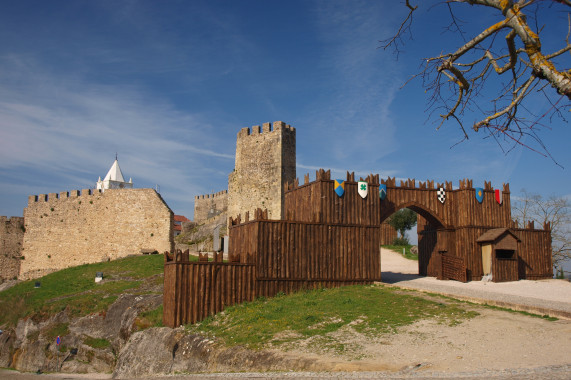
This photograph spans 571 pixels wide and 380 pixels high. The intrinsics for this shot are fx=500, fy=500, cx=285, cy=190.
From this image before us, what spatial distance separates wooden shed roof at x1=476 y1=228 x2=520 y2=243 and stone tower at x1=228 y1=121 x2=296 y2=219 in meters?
14.0

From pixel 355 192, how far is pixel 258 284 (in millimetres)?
5546

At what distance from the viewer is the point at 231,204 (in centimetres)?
3609

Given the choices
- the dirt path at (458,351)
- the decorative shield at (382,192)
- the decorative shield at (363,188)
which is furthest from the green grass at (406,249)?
the dirt path at (458,351)

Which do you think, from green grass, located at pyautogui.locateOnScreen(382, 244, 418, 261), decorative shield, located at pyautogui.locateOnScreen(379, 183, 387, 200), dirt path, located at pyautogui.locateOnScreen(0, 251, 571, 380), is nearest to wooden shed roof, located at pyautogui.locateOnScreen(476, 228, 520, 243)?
decorative shield, located at pyautogui.locateOnScreen(379, 183, 387, 200)

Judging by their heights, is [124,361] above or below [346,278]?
below

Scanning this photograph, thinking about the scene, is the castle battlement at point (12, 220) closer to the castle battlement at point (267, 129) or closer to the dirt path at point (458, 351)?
the castle battlement at point (267, 129)

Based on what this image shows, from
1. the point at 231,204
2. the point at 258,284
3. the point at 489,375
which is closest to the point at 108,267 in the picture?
the point at 231,204

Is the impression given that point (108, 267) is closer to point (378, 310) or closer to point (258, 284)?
point (258, 284)

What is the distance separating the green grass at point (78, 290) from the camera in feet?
70.6

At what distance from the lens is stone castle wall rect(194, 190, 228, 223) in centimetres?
5831

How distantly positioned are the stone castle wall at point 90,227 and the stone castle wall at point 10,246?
70cm

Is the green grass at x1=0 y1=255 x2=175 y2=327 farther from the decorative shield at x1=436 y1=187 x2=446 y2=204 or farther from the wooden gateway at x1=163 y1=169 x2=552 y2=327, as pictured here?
the decorative shield at x1=436 y1=187 x2=446 y2=204

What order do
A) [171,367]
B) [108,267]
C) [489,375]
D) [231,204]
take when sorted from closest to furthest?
1. [489,375]
2. [171,367]
3. [108,267]
4. [231,204]

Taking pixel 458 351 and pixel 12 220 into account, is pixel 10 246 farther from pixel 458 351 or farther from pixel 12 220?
pixel 458 351
